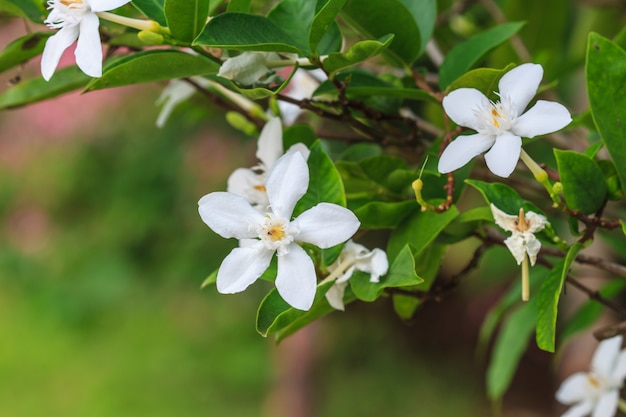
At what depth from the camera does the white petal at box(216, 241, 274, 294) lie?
492mm

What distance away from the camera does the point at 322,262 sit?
56 centimetres

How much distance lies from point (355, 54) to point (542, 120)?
13 centimetres

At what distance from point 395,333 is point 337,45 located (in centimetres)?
250

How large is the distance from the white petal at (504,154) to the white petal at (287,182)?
0.12 metres

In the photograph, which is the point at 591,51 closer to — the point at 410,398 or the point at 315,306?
the point at 315,306

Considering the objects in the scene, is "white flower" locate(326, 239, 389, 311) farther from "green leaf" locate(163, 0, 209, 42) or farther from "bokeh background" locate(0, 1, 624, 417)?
"bokeh background" locate(0, 1, 624, 417)

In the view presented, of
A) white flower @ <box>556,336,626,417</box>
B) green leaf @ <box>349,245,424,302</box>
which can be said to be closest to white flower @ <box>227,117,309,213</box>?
green leaf @ <box>349,245,424,302</box>

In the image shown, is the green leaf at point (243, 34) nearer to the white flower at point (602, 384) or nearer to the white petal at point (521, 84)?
the white petal at point (521, 84)

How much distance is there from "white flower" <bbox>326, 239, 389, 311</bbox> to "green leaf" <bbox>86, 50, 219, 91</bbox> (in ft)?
0.52

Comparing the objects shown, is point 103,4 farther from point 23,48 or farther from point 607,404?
point 607,404

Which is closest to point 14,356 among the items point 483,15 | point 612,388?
point 483,15

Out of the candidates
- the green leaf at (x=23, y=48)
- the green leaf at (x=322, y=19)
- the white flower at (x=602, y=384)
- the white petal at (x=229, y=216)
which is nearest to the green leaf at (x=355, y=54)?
the green leaf at (x=322, y=19)

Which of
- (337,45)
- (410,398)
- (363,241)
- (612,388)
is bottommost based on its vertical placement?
(410,398)

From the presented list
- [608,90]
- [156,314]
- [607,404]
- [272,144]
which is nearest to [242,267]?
[272,144]
